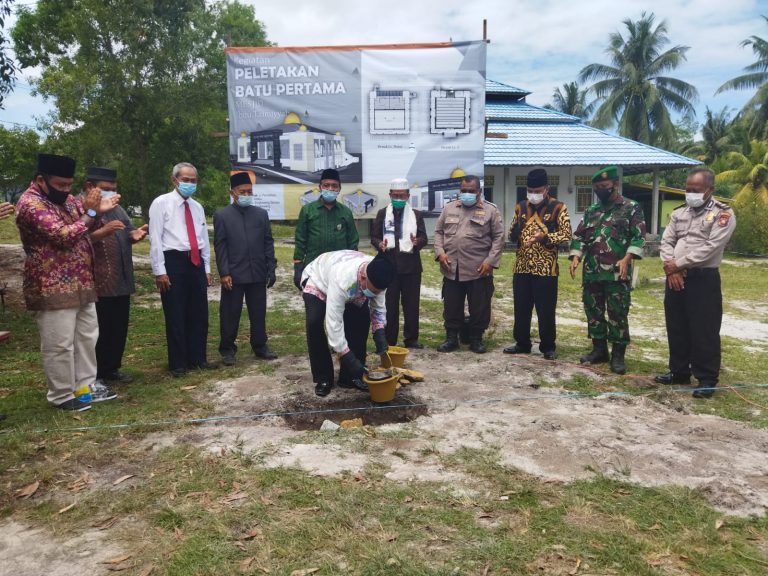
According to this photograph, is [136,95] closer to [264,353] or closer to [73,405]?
[264,353]

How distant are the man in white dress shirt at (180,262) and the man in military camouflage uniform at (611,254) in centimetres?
379

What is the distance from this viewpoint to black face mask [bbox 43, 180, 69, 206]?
4445 mm

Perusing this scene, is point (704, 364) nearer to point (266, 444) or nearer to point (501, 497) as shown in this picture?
point (501, 497)

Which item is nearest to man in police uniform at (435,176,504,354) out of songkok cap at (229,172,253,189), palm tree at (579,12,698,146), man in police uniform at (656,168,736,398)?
man in police uniform at (656,168,736,398)

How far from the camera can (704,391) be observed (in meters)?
5.02

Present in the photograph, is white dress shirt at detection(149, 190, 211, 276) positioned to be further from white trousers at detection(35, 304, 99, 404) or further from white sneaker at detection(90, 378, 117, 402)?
white sneaker at detection(90, 378, 117, 402)

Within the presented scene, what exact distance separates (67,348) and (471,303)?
4.03 m

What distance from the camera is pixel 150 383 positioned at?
5.37 m

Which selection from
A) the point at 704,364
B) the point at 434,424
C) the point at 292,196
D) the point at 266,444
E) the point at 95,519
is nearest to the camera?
the point at 95,519

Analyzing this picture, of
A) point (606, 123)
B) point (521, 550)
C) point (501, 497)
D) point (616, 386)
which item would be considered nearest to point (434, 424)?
point (501, 497)

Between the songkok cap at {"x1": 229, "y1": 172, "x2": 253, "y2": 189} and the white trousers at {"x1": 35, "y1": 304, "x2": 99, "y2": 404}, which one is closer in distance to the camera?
the white trousers at {"x1": 35, "y1": 304, "x2": 99, "y2": 404}

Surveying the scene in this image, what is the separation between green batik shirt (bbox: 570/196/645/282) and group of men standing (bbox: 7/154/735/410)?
13 mm

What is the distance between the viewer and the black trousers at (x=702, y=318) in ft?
16.4

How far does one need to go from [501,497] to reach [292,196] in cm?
628
